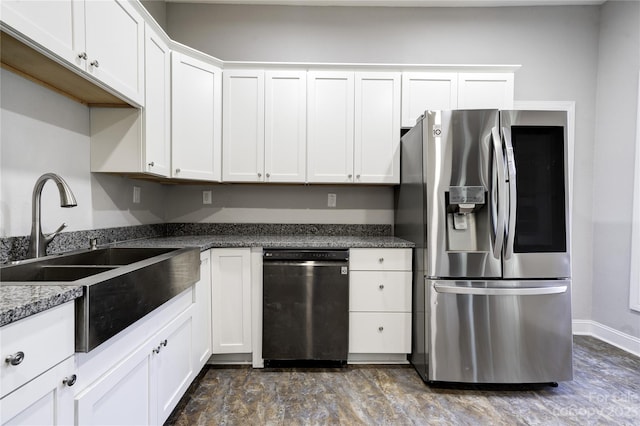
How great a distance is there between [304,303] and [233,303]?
52 cm

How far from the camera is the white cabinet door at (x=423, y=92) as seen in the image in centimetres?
249

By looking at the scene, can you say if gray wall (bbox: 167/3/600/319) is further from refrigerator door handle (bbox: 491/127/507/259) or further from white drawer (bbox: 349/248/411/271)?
refrigerator door handle (bbox: 491/127/507/259)

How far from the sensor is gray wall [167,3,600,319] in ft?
9.29

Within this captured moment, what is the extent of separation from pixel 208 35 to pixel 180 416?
298 cm

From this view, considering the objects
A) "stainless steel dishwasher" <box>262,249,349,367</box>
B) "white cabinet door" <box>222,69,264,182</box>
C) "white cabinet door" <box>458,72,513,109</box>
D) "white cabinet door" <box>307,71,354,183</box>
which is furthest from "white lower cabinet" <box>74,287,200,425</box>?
"white cabinet door" <box>458,72,513,109</box>

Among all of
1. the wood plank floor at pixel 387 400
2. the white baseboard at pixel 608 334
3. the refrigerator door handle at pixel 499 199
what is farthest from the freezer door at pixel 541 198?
the white baseboard at pixel 608 334

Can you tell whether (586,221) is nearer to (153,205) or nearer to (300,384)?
(300,384)

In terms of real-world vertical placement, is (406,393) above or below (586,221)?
below

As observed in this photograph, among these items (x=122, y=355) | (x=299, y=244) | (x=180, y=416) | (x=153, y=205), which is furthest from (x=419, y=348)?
(x=153, y=205)

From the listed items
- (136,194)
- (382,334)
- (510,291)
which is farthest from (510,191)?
(136,194)

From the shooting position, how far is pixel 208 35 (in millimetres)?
2816

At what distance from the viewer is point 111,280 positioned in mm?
1048

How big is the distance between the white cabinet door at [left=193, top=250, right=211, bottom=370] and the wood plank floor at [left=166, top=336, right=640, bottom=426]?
21 cm

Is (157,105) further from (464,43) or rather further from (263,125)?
(464,43)
